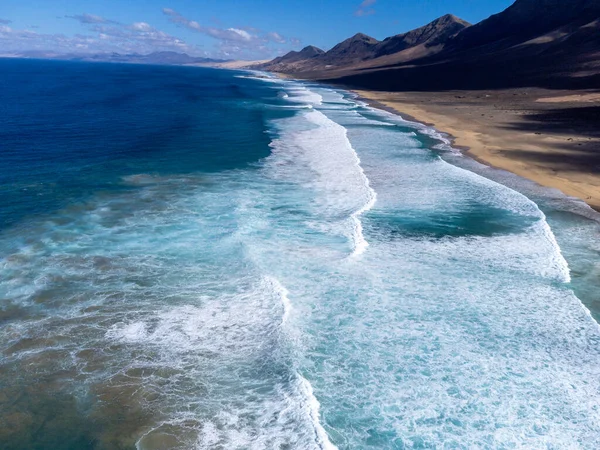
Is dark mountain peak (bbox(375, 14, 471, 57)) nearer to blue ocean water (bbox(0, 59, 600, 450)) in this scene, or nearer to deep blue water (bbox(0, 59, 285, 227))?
deep blue water (bbox(0, 59, 285, 227))

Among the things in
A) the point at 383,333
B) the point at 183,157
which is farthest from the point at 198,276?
the point at 183,157

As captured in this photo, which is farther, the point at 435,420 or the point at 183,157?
the point at 183,157

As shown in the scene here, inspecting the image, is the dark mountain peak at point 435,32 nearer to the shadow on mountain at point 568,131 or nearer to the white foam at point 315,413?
the shadow on mountain at point 568,131

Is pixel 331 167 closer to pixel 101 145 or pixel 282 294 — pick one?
pixel 282 294

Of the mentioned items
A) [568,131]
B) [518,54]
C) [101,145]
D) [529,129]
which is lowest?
[101,145]

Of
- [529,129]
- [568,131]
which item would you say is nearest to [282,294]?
[568,131]

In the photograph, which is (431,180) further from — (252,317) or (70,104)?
(70,104)
